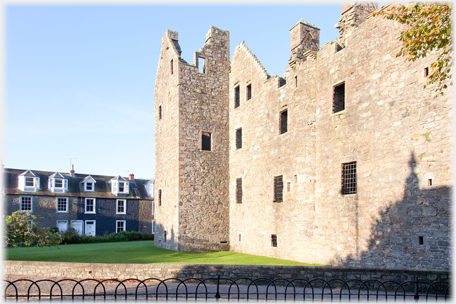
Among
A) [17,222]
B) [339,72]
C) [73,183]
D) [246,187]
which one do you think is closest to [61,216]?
[73,183]

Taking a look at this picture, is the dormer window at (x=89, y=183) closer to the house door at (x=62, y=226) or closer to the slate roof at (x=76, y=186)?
the slate roof at (x=76, y=186)

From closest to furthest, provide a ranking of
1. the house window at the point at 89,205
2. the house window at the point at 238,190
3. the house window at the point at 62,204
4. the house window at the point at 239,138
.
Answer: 1. the house window at the point at 238,190
2. the house window at the point at 239,138
3. the house window at the point at 62,204
4. the house window at the point at 89,205

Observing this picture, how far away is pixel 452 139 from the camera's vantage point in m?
9.62

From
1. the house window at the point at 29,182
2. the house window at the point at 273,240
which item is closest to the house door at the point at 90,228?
the house window at the point at 29,182

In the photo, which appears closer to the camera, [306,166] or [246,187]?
[306,166]

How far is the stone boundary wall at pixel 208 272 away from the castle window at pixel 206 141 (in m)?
10.1

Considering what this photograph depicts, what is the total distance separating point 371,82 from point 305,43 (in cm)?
510

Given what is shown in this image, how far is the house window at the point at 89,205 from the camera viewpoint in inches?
1365

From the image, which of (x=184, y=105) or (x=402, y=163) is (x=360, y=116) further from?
(x=184, y=105)

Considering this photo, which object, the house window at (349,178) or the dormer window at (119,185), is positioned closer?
the house window at (349,178)

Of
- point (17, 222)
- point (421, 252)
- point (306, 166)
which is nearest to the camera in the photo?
point (421, 252)

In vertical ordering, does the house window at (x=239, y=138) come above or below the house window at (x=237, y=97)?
below

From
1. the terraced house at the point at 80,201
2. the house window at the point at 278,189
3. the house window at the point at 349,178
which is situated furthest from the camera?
the terraced house at the point at 80,201

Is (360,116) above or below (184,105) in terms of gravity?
below
